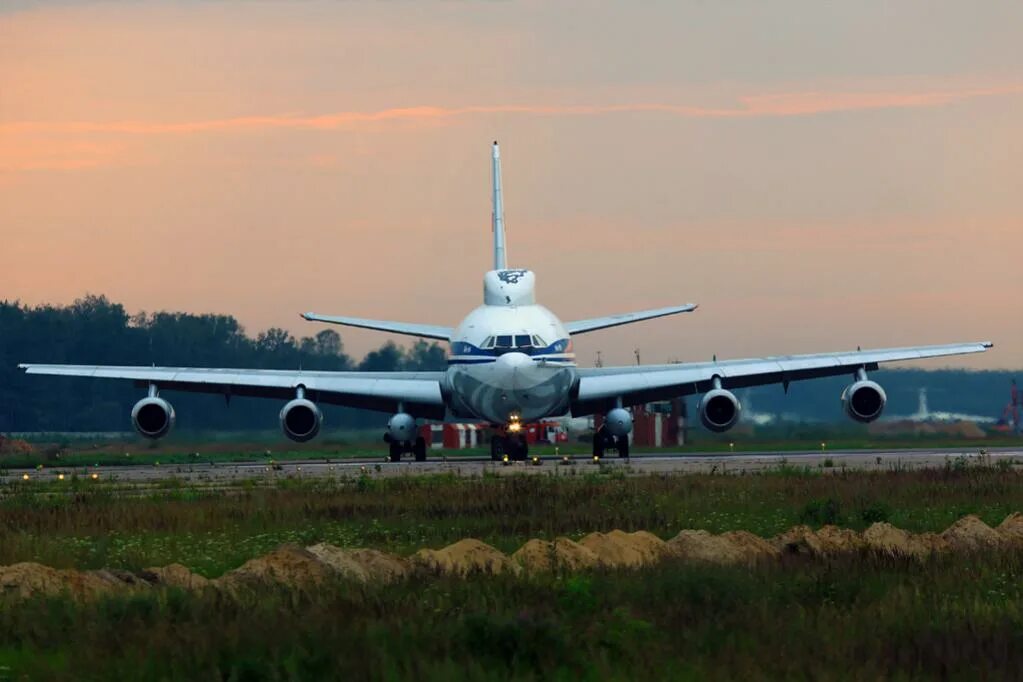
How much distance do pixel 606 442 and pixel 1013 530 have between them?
112ft

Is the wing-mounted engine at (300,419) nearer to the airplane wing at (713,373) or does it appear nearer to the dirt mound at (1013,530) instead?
the airplane wing at (713,373)

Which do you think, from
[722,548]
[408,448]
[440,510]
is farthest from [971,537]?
[408,448]

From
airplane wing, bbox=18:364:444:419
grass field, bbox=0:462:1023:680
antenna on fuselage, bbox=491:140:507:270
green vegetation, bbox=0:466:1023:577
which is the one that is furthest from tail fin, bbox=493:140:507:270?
grass field, bbox=0:462:1023:680

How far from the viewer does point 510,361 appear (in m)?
50.1

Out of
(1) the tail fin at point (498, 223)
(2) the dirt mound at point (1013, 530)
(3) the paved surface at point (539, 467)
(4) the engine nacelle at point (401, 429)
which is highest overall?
(1) the tail fin at point (498, 223)

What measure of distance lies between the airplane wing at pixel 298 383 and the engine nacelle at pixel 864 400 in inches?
508

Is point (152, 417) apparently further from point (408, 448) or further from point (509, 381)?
point (509, 381)

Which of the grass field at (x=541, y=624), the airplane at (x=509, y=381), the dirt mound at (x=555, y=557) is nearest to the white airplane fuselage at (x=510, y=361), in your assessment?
the airplane at (x=509, y=381)

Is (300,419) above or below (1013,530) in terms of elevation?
above

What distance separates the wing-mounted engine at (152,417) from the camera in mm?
51844

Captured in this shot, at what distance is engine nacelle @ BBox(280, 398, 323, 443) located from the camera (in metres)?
→ 52.4

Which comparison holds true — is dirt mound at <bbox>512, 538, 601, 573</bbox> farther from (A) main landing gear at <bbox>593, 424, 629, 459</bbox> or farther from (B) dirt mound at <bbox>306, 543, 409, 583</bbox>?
(A) main landing gear at <bbox>593, 424, 629, 459</bbox>

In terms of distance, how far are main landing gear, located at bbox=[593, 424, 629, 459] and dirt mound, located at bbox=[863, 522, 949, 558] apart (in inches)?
1334

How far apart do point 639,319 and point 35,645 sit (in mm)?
41810
